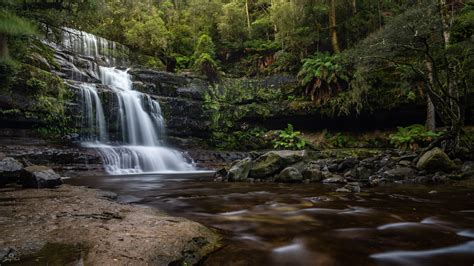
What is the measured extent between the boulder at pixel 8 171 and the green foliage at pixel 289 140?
12.9m

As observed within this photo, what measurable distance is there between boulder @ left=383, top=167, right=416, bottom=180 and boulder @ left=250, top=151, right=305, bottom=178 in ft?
8.27

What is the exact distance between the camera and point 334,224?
3.73 m

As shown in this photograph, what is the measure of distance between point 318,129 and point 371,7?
8069mm

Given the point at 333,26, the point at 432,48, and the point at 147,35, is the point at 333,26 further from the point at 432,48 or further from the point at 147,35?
the point at 147,35

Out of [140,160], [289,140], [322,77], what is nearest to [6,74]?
[140,160]

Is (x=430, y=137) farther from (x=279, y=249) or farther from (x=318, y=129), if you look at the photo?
(x=279, y=249)

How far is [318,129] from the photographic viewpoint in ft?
64.2

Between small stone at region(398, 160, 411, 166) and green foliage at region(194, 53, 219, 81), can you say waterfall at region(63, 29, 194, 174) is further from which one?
small stone at region(398, 160, 411, 166)

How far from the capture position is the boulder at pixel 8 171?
652 centimetres

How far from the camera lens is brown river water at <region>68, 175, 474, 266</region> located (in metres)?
2.65

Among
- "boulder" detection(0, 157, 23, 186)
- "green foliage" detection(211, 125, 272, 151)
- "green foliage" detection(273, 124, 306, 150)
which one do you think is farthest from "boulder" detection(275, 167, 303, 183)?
"green foliage" detection(211, 125, 272, 151)

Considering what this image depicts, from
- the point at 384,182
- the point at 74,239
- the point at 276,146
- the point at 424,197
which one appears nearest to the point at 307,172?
the point at 384,182

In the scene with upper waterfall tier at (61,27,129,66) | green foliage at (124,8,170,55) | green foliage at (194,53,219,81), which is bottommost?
green foliage at (194,53,219,81)

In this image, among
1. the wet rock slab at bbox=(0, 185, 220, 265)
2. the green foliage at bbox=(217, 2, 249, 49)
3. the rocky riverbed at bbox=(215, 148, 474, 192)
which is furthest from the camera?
the green foliage at bbox=(217, 2, 249, 49)
